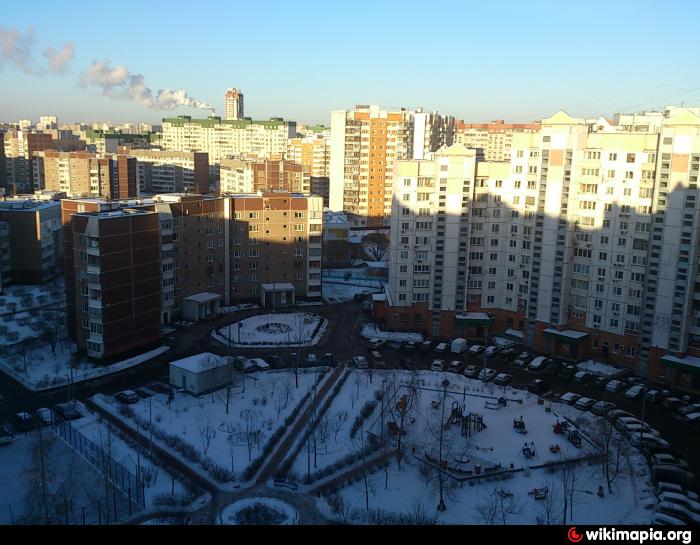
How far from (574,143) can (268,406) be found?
15.7m

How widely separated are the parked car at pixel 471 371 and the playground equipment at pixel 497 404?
8.85 feet

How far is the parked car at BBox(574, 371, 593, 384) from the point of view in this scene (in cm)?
2439

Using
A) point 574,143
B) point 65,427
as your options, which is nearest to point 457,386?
point 574,143

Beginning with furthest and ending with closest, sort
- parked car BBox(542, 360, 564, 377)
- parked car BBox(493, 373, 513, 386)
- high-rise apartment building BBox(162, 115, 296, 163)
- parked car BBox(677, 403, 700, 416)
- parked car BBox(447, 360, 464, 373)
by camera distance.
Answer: high-rise apartment building BBox(162, 115, 296, 163), parked car BBox(447, 360, 464, 373), parked car BBox(542, 360, 564, 377), parked car BBox(493, 373, 513, 386), parked car BBox(677, 403, 700, 416)

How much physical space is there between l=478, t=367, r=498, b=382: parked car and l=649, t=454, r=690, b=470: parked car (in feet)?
23.3

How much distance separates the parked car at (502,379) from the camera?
2409 centimetres

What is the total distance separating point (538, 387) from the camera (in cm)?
2361

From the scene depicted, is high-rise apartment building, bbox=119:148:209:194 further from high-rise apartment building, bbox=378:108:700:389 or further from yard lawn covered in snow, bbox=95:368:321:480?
yard lawn covered in snow, bbox=95:368:321:480

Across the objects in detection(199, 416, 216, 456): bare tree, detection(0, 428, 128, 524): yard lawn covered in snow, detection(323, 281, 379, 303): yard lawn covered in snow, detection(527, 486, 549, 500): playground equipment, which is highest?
detection(323, 281, 379, 303): yard lawn covered in snow

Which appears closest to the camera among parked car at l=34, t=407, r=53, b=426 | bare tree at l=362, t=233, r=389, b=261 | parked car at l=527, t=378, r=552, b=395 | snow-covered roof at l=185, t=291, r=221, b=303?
parked car at l=34, t=407, r=53, b=426

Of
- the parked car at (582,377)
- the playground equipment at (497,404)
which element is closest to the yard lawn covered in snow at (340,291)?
the parked car at (582,377)
